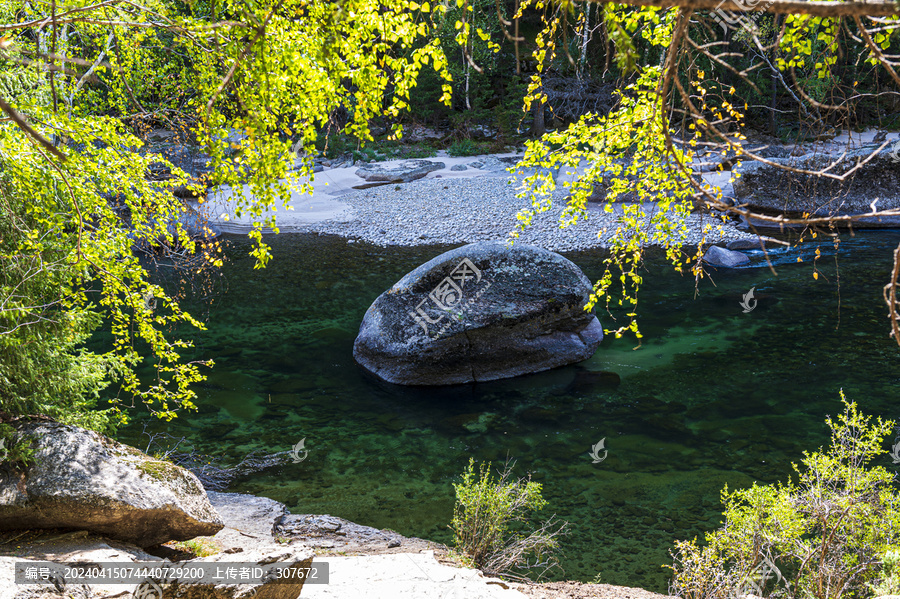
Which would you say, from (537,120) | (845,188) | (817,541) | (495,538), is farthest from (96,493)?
(537,120)

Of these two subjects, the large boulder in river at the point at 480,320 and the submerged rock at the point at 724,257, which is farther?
the submerged rock at the point at 724,257

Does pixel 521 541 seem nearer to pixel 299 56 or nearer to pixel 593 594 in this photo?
pixel 593 594

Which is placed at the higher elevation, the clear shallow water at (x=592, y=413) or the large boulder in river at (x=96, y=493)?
the large boulder in river at (x=96, y=493)

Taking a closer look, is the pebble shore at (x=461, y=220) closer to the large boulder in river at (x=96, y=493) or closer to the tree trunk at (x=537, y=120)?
the tree trunk at (x=537, y=120)

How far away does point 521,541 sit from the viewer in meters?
5.90

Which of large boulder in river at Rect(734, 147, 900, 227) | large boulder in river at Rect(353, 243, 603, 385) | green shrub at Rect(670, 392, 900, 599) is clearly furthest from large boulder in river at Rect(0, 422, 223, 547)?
large boulder in river at Rect(734, 147, 900, 227)

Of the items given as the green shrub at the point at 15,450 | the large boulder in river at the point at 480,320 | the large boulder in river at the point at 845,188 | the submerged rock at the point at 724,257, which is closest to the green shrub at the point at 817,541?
the green shrub at the point at 15,450

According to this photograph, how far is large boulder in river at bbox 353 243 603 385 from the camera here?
10219mm

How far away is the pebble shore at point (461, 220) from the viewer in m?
19.1

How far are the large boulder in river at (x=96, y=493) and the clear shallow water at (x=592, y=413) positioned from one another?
7.91ft

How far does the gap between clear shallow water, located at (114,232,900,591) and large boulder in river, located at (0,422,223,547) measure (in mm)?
2410

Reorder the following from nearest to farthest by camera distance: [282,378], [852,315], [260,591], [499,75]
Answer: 1. [260,591]
2. [282,378]
3. [852,315]
4. [499,75]

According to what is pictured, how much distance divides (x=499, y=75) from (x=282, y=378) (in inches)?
1198

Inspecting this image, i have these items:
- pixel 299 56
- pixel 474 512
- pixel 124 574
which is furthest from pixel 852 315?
pixel 124 574
